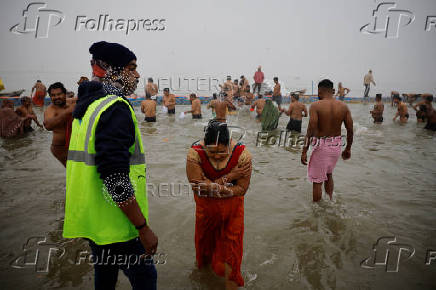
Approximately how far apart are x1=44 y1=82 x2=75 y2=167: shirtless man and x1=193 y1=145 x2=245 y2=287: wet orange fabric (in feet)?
7.42

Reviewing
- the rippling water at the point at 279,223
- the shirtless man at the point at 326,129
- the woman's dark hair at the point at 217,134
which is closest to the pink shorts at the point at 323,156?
the shirtless man at the point at 326,129

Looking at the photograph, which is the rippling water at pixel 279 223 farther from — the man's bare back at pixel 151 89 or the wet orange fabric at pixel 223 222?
the man's bare back at pixel 151 89

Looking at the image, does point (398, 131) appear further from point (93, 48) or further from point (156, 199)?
point (93, 48)

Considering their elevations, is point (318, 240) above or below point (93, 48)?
below

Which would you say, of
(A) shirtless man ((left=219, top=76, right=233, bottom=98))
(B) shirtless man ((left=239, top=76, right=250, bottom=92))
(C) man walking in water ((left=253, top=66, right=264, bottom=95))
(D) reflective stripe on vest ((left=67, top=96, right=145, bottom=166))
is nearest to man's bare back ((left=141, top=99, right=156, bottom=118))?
(A) shirtless man ((left=219, top=76, right=233, bottom=98))

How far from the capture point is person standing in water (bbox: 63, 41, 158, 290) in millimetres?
1244

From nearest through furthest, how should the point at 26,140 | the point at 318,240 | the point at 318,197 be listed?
the point at 318,240
the point at 318,197
the point at 26,140

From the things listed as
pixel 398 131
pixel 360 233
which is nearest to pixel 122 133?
pixel 360 233

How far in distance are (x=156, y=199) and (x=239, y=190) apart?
90.7 inches

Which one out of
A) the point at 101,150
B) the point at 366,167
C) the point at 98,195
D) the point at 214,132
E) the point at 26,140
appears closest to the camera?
the point at 101,150

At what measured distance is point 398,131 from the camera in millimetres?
9336

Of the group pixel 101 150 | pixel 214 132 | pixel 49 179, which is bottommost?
pixel 49 179

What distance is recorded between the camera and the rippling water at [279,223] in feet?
7.81

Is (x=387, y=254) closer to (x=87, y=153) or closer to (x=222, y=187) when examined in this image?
Answer: (x=222, y=187)
